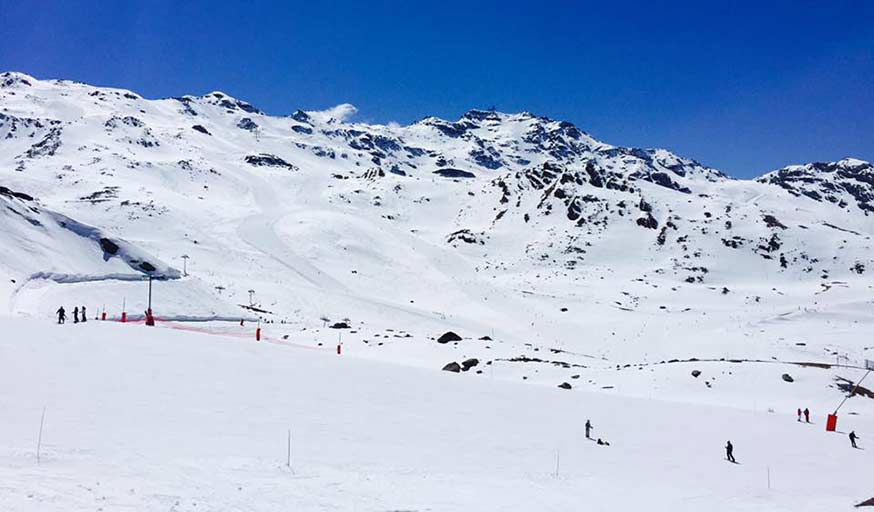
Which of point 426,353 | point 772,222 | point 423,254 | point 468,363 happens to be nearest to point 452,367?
point 468,363

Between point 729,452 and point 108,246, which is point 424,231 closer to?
point 108,246

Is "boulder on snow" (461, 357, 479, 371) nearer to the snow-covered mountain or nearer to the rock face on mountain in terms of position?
the snow-covered mountain

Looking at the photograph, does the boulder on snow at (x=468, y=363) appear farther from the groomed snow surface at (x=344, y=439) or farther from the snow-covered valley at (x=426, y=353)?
the groomed snow surface at (x=344, y=439)

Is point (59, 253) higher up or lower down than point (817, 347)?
higher up

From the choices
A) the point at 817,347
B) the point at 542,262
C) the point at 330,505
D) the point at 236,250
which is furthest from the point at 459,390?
the point at 542,262

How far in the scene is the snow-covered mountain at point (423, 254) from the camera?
5600 centimetres

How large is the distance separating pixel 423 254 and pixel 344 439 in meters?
87.3

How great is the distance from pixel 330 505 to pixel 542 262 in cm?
9763

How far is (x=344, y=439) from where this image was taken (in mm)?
20922

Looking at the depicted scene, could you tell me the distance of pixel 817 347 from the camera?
59156 mm

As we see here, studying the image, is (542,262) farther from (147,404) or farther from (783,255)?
(147,404)

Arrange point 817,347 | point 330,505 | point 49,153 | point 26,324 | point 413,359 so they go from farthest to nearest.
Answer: point 49,153 < point 817,347 < point 413,359 < point 26,324 < point 330,505

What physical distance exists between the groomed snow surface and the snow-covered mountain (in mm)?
16342

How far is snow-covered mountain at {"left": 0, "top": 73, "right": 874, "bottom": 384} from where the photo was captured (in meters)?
56.0
